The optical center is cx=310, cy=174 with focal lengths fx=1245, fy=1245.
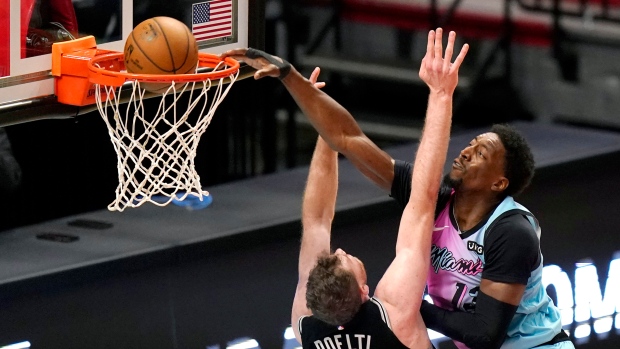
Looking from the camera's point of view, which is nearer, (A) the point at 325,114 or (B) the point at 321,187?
(A) the point at 325,114

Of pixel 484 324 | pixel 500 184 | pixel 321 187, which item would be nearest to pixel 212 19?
pixel 321 187

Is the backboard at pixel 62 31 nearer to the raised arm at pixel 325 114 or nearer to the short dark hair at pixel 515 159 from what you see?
the raised arm at pixel 325 114

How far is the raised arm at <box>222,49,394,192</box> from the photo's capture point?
4066mm

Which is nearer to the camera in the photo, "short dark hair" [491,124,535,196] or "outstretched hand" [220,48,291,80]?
"outstretched hand" [220,48,291,80]

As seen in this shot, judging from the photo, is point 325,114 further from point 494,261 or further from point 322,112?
point 494,261

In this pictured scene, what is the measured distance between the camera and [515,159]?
13.8 feet

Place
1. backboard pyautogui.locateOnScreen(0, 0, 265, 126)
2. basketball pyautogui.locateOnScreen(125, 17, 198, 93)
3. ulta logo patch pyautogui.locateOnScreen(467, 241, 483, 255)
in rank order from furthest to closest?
backboard pyautogui.locateOnScreen(0, 0, 265, 126), basketball pyautogui.locateOnScreen(125, 17, 198, 93), ulta logo patch pyautogui.locateOnScreen(467, 241, 483, 255)

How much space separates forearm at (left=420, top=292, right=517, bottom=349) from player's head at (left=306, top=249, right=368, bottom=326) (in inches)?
13.0

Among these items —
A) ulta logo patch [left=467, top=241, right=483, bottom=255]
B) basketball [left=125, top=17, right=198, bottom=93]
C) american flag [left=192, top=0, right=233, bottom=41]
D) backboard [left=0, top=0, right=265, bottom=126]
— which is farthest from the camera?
american flag [left=192, top=0, right=233, bottom=41]

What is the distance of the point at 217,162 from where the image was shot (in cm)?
751

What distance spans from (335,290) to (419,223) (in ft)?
1.17

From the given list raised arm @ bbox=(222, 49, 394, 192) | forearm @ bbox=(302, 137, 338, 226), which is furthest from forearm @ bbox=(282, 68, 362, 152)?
forearm @ bbox=(302, 137, 338, 226)

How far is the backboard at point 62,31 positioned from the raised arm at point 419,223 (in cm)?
123

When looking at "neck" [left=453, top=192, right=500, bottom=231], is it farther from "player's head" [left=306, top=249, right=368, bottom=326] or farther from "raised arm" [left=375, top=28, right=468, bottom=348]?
"player's head" [left=306, top=249, right=368, bottom=326]
